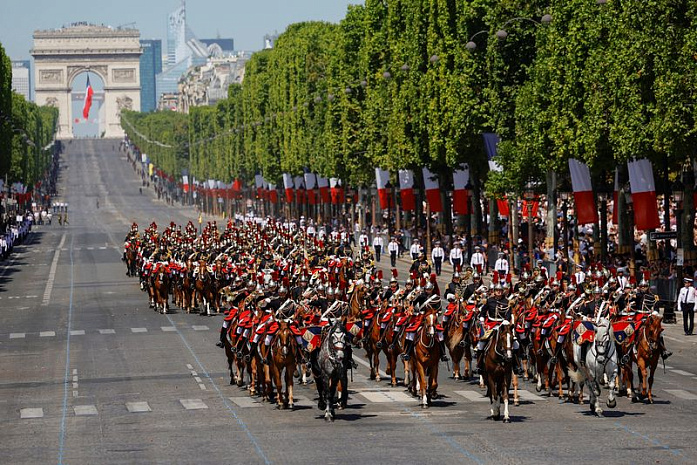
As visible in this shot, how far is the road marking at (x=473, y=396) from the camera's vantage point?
35.8m

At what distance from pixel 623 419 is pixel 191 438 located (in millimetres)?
8025

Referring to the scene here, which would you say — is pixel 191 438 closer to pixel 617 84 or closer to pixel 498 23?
pixel 617 84

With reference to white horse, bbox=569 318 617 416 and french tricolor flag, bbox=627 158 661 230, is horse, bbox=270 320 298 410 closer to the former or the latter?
white horse, bbox=569 318 617 416

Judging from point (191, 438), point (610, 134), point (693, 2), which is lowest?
point (191, 438)

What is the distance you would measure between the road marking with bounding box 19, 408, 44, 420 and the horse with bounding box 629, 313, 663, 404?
39.9 ft

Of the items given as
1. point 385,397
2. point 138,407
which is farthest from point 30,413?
point 385,397

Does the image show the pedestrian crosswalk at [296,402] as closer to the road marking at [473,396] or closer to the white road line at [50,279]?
the road marking at [473,396]

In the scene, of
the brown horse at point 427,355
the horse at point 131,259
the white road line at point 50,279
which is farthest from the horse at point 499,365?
the horse at point 131,259

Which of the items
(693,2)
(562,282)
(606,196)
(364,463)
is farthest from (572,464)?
(606,196)

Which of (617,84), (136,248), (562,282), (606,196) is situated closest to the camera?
(562,282)

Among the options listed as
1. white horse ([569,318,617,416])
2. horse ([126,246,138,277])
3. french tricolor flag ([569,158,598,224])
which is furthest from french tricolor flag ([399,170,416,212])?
white horse ([569,318,617,416])

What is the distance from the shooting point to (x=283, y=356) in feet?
113

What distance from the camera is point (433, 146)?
86688 mm

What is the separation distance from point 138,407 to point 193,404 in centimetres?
116
